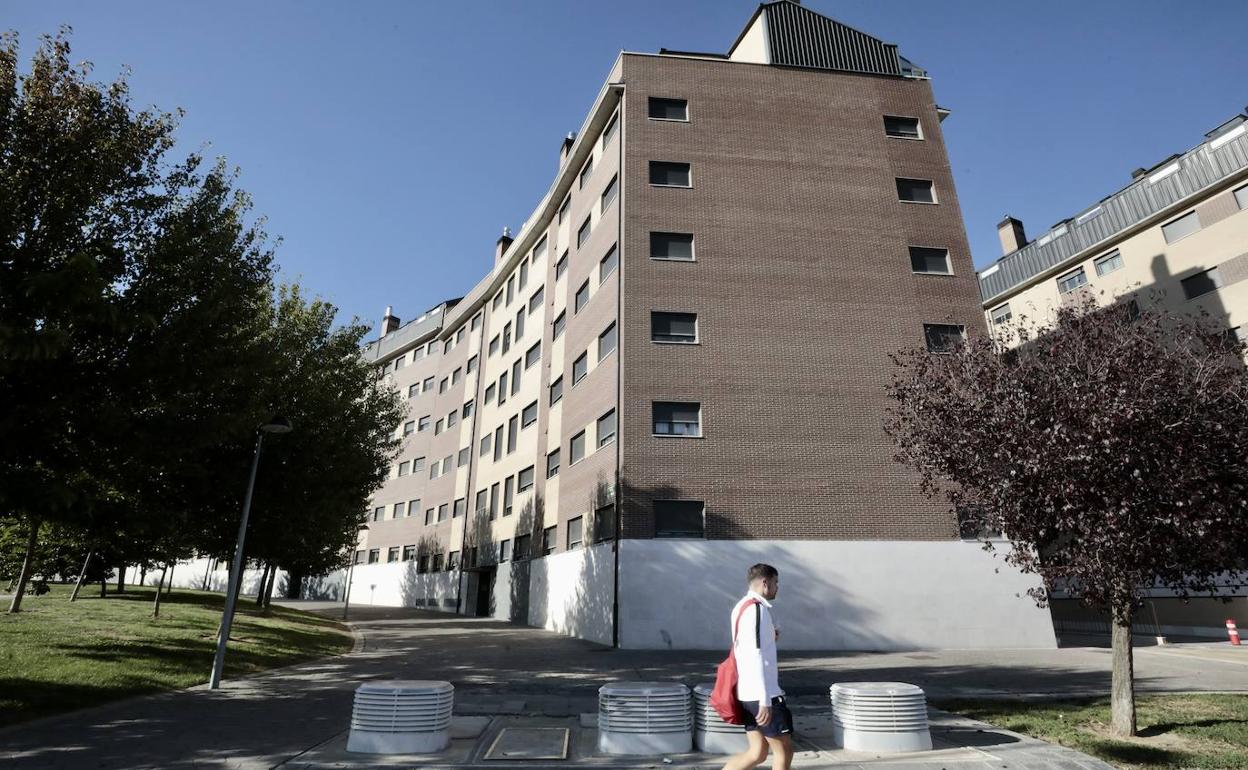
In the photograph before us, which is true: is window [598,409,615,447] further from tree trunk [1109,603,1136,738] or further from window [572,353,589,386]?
tree trunk [1109,603,1136,738]

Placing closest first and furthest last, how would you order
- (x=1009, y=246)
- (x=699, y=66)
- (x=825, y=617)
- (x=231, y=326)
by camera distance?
(x=231, y=326) < (x=825, y=617) < (x=699, y=66) < (x=1009, y=246)

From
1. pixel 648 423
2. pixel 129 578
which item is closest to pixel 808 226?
pixel 648 423

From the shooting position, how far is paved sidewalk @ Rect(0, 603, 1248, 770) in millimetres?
6566

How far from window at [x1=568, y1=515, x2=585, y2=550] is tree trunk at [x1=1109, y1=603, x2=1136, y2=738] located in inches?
616

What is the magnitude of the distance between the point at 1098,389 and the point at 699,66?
2074 centimetres

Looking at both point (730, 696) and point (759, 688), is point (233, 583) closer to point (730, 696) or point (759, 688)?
point (730, 696)

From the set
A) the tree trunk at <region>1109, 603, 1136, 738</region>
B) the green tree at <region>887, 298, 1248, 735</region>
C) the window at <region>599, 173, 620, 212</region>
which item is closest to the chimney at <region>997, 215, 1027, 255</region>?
the window at <region>599, 173, 620, 212</region>

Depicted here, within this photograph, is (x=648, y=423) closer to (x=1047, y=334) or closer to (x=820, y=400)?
(x=820, y=400)

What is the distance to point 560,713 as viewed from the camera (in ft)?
29.3

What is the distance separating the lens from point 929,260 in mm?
22547

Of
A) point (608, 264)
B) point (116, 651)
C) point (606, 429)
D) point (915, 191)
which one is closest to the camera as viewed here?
point (116, 651)

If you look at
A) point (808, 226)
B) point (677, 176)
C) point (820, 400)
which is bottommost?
point (820, 400)

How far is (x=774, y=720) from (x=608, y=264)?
1977 cm

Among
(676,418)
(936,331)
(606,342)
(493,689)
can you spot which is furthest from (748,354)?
(493,689)
